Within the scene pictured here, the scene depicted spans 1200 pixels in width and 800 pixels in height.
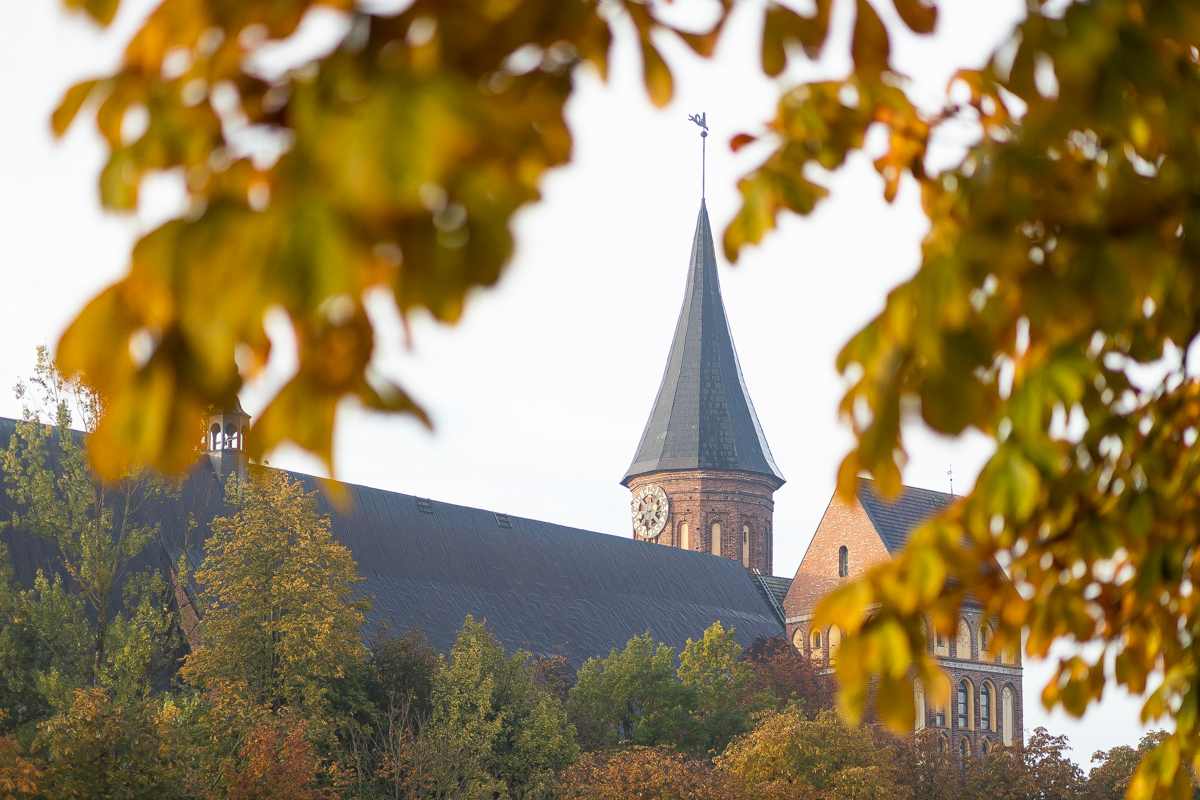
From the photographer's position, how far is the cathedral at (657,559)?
133ft

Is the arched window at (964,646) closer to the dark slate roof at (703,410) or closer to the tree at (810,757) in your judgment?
the dark slate roof at (703,410)

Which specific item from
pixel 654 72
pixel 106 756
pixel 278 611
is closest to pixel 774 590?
pixel 278 611

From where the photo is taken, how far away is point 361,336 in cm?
133

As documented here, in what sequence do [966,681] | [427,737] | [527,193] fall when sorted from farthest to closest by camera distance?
[966,681]
[427,737]
[527,193]

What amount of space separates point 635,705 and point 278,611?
12.1m

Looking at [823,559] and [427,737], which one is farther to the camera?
[823,559]

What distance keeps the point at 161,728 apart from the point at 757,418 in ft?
153

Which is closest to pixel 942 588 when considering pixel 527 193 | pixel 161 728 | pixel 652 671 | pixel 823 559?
pixel 527 193

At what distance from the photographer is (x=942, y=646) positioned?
1806 inches

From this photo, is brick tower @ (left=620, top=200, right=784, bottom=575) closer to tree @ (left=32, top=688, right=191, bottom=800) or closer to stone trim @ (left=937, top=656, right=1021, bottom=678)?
stone trim @ (left=937, top=656, right=1021, bottom=678)

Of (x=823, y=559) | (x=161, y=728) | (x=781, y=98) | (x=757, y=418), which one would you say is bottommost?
(x=161, y=728)

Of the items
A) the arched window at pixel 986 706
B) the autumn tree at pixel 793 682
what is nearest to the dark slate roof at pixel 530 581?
the autumn tree at pixel 793 682

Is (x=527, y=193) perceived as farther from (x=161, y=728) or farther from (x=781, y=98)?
(x=161, y=728)

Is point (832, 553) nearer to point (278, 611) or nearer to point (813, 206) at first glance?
point (278, 611)
